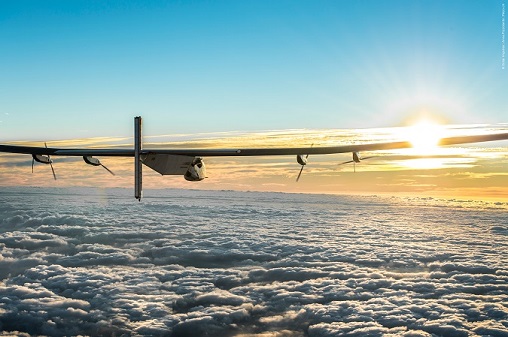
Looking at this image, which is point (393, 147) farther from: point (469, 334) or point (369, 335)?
point (469, 334)

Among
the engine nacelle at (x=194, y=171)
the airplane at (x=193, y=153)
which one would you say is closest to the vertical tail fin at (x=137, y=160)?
the airplane at (x=193, y=153)

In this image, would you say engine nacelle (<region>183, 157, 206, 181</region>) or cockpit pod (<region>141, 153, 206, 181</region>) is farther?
engine nacelle (<region>183, 157, 206, 181</region>)

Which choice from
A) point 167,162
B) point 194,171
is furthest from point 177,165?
point 194,171

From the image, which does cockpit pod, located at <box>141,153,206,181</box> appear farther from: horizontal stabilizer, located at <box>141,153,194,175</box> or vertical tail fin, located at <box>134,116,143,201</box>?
vertical tail fin, located at <box>134,116,143,201</box>

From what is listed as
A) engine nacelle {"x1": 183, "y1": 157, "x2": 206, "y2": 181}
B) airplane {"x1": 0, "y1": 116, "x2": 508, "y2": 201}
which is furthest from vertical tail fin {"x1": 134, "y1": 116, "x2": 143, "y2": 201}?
engine nacelle {"x1": 183, "y1": 157, "x2": 206, "y2": 181}

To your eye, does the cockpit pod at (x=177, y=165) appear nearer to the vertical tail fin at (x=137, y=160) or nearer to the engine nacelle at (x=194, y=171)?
the engine nacelle at (x=194, y=171)

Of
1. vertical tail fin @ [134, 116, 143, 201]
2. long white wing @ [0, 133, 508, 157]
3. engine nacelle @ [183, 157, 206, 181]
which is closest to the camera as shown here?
long white wing @ [0, 133, 508, 157]

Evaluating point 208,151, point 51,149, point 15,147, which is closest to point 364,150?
point 208,151

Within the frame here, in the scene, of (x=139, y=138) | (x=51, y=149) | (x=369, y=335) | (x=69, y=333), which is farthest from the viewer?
(x=69, y=333)
